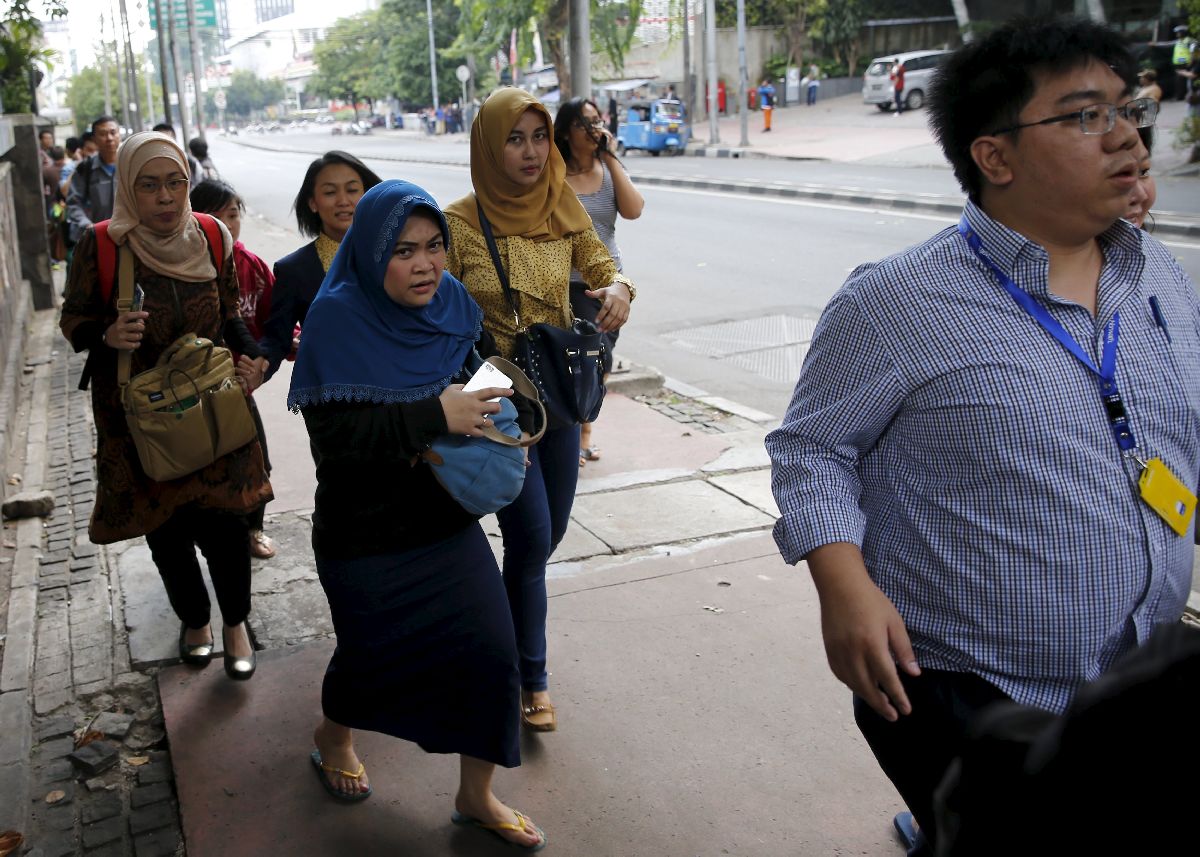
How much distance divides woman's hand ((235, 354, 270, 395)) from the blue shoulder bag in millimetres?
1296

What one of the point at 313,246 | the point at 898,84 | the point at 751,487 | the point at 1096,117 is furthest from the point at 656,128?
the point at 1096,117

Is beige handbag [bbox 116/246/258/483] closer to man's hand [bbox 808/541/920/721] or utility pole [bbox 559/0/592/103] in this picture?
man's hand [bbox 808/541/920/721]

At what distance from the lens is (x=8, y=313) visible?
8.69 metres

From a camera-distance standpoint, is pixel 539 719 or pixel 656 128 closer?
pixel 539 719

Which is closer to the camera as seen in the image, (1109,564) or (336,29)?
(1109,564)

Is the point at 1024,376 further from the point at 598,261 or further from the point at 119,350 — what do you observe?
the point at 119,350

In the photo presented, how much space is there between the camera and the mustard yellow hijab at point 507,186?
3291mm

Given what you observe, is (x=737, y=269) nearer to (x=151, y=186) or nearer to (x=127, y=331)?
(x=151, y=186)

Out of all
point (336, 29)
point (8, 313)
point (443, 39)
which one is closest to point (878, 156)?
point (8, 313)

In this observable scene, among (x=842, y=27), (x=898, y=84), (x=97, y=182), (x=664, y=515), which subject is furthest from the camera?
(x=842, y=27)

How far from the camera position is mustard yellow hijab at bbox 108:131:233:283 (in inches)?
142

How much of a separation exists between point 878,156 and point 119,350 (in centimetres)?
2354

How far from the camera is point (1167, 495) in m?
1.84

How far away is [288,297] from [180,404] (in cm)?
55
